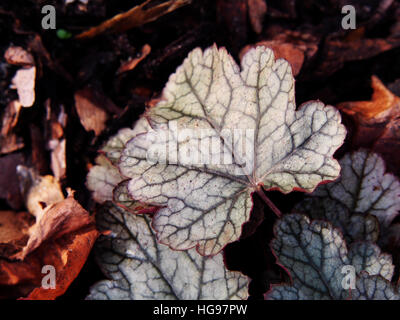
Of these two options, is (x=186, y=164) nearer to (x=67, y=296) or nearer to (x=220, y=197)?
(x=220, y=197)

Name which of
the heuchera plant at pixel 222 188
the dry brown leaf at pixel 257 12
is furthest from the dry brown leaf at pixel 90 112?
the dry brown leaf at pixel 257 12

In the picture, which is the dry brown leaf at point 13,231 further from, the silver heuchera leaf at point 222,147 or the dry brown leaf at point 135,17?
the dry brown leaf at point 135,17

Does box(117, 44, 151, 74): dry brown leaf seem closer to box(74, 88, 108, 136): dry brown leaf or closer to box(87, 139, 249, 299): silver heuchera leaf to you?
box(74, 88, 108, 136): dry brown leaf

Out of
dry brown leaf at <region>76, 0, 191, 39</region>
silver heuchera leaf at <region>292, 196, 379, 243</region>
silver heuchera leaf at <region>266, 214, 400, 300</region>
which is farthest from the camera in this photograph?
dry brown leaf at <region>76, 0, 191, 39</region>

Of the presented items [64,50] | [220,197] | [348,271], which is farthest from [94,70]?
[348,271]

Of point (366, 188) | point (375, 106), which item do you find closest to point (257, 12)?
point (375, 106)


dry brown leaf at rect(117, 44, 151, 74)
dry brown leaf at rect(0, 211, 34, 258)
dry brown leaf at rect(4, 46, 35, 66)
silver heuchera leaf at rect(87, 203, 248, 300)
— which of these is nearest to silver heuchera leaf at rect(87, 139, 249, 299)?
silver heuchera leaf at rect(87, 203, 248, 300)

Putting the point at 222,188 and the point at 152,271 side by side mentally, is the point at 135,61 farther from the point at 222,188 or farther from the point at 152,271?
the point at 152,271
